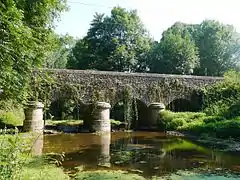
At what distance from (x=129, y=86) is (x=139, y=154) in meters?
10.0

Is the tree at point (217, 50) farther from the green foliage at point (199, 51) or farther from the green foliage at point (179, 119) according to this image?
the green foliage at point (179, 119)

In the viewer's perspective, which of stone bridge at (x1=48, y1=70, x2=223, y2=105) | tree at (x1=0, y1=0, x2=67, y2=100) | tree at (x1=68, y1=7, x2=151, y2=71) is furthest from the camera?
tree at (x1=68, y1=7, x2=151, y2=71)

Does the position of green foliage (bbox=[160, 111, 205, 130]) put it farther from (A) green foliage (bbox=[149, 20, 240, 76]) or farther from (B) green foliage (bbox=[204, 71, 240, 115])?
(A) green foliage (bbox=[149, 20, 240, 76])

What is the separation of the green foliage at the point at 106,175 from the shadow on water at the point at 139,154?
2.00 ft

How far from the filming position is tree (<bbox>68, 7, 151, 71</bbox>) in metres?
36.8

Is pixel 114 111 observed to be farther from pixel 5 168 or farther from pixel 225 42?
pixel 5 168

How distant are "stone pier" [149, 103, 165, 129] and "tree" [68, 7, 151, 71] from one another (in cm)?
1324

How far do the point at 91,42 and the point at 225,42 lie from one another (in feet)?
48.6

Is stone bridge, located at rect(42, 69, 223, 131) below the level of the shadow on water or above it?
above

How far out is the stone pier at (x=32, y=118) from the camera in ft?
63.1

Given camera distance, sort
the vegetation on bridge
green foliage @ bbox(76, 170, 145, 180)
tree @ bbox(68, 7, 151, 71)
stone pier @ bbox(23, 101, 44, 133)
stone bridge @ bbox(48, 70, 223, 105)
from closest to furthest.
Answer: the vegetation on bridge < green foliage @ bbox(76, 170, 145, 180) < stone pier @ bbox(23, 101, 44, 133) < stone bridge @ bbox(48, 70, 223, 105) < tree @ bbox(68, 7, 151, 71)

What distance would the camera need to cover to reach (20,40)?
31.3 ft

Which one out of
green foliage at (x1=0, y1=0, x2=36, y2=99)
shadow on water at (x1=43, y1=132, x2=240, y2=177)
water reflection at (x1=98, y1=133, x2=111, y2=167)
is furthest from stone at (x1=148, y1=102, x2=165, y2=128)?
green foliage at (x1=0, y1=0, x2=36, y2=99)

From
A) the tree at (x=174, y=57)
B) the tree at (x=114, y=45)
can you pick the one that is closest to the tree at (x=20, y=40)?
the tree at (x=114, y=45)
